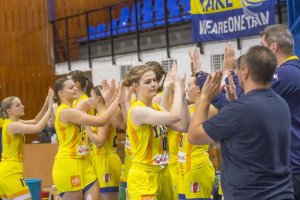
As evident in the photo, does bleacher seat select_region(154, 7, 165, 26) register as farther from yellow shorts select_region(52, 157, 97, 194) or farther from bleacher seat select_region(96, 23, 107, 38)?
yellow shorts select_region(52, 157, 97, 194)

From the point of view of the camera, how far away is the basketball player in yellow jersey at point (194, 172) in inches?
264

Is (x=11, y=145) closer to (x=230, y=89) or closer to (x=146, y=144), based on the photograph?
(x=146, y=144)

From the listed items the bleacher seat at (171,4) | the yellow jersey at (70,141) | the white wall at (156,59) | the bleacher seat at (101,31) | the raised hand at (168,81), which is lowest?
the yellow jersey at (70,141)

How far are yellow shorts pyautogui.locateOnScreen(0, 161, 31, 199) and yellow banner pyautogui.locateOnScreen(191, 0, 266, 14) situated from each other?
17.1ft

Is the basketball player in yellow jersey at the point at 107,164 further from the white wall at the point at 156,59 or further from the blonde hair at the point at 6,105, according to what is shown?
the white wall at the point at 156,59

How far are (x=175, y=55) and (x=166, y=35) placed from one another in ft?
1.83

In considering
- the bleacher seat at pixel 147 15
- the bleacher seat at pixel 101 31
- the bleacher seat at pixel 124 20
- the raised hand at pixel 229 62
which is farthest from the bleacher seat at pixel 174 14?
the raised hand at pixel 229 62

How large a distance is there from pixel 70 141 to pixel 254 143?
3.80 meters

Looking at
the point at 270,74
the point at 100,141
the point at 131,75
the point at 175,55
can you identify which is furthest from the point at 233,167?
the point at 175,55

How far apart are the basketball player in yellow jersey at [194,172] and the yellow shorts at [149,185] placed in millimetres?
683

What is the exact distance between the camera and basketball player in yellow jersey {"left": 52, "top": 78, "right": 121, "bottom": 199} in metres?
7.34

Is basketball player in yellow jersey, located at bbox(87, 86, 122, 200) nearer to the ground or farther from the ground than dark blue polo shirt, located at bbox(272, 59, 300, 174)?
nearer to the ground

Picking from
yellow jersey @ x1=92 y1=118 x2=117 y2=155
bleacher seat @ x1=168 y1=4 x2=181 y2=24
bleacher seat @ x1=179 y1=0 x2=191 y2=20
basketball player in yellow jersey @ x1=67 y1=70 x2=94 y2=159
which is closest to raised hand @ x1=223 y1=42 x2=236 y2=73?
basketball player in yellow jersey @ x1=67 y1=70 x2=94 y2=159

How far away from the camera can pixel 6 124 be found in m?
8.20
